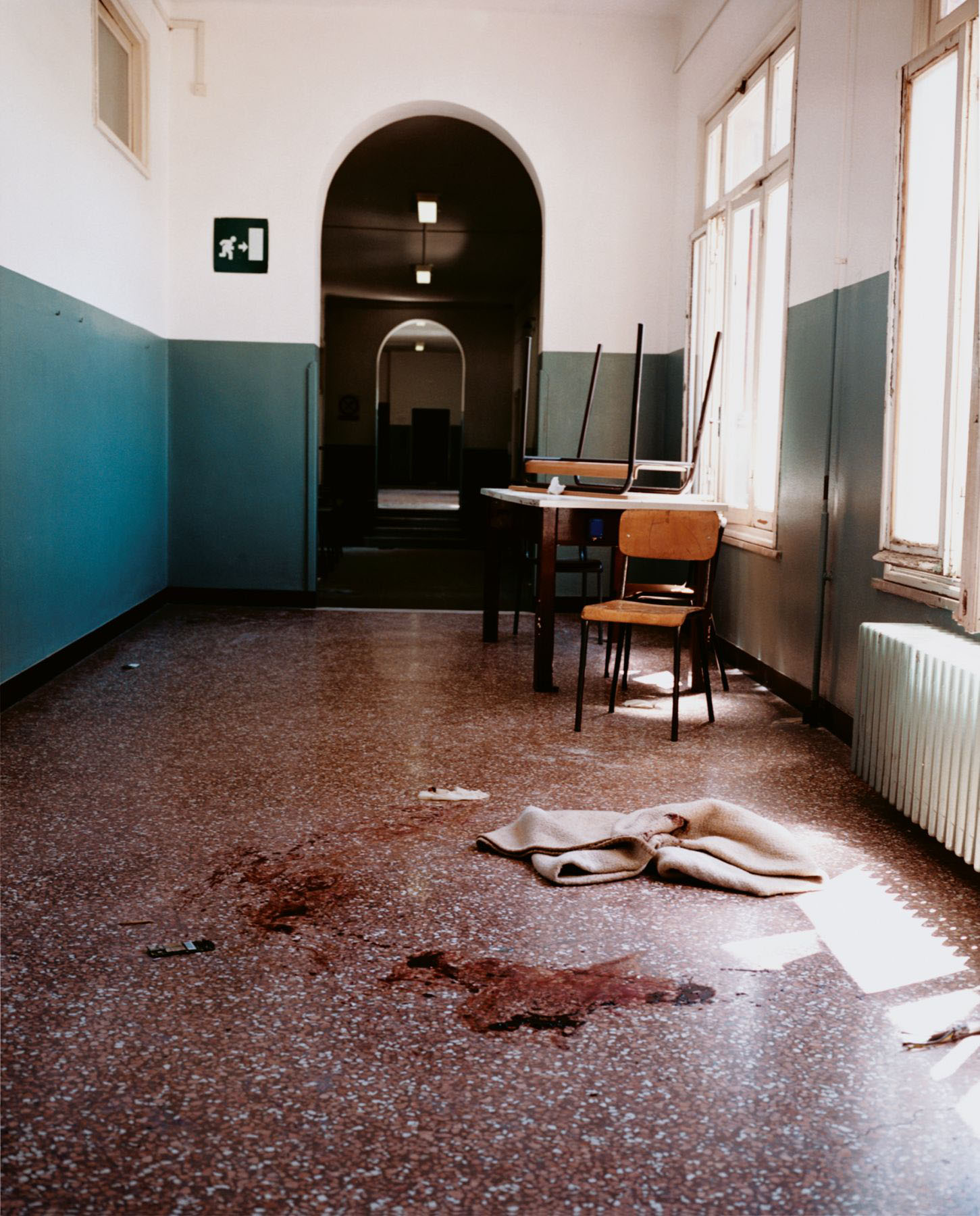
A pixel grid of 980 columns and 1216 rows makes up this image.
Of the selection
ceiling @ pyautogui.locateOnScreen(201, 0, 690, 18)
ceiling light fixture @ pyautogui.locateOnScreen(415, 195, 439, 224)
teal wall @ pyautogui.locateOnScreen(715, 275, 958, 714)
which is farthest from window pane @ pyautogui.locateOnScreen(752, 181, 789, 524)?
ceiling light fixture @ pyautogui.locateOnScreen(415, 195, 439, 224)

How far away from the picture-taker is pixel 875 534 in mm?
4332

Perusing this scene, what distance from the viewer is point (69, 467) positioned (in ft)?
18.1

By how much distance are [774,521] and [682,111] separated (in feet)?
11.3

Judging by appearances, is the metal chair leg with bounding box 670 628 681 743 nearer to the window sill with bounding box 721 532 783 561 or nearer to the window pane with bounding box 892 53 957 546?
the window pane with bounding box 892 53 957 546

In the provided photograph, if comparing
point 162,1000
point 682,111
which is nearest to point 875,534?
point 162,1000

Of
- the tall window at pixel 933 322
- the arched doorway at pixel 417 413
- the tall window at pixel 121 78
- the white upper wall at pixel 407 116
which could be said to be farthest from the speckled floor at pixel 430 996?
the arched doorway at pixel 417 413

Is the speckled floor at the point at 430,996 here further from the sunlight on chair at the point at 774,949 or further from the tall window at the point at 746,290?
the tall window at the point at 746,290

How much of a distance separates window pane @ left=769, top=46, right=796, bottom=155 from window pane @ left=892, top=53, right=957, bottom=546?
61.5 inches

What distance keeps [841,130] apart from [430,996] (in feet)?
12.9

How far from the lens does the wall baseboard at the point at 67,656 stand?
4.80 meters

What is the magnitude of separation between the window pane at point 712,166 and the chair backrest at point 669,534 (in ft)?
9.96

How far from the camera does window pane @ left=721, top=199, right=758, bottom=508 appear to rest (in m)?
6.33

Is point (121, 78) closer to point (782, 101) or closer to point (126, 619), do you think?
point (126, 619)

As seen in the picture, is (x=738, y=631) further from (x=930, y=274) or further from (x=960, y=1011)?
(x=960, y=1011)
